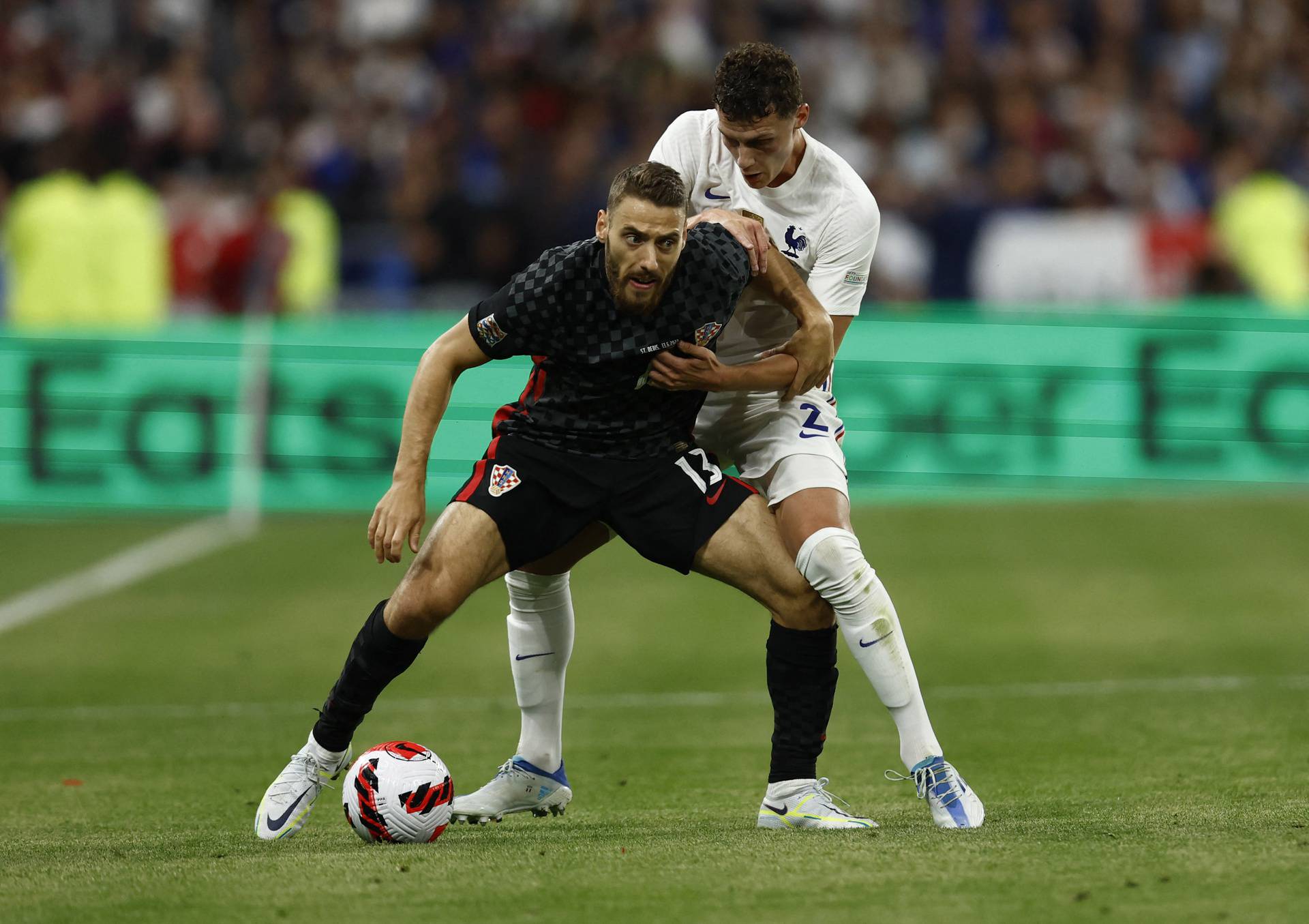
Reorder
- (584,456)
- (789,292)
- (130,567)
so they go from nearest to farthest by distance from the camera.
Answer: (584,456) → (789,292) → (130,567)

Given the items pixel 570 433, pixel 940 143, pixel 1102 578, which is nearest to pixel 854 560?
pixel 570 433

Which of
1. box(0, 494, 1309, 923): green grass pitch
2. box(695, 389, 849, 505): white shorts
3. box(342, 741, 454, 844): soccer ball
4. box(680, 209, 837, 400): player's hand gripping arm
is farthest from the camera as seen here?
box(695, 389, 849, 505): white shorts

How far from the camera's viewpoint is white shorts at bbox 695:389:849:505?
609 centimetres

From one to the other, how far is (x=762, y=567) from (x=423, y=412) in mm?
1112

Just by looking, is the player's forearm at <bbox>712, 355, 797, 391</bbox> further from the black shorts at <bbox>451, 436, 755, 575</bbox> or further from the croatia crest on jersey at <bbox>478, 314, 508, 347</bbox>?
the croatia crest on jersey at <bbox>478, 314, 508, 347</bbox>

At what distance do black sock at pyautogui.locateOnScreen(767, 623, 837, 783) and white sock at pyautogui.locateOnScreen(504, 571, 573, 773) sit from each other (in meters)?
0.80

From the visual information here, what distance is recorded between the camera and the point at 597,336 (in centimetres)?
573

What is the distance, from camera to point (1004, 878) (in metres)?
4.75

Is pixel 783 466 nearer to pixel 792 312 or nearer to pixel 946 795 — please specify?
pixel 792 312

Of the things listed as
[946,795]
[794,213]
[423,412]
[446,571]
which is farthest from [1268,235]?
[446,571]

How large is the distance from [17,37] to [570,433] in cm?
1632

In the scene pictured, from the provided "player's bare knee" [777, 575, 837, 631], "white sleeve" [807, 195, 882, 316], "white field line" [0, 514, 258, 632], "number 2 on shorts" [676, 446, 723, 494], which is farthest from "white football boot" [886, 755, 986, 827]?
"white field line" [0, 514, 258, 632]

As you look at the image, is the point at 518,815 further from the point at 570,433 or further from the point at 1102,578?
the point at 1102,578

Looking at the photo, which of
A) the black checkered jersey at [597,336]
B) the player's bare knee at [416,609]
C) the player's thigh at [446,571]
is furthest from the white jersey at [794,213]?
the player's bare knee at [416,609]
